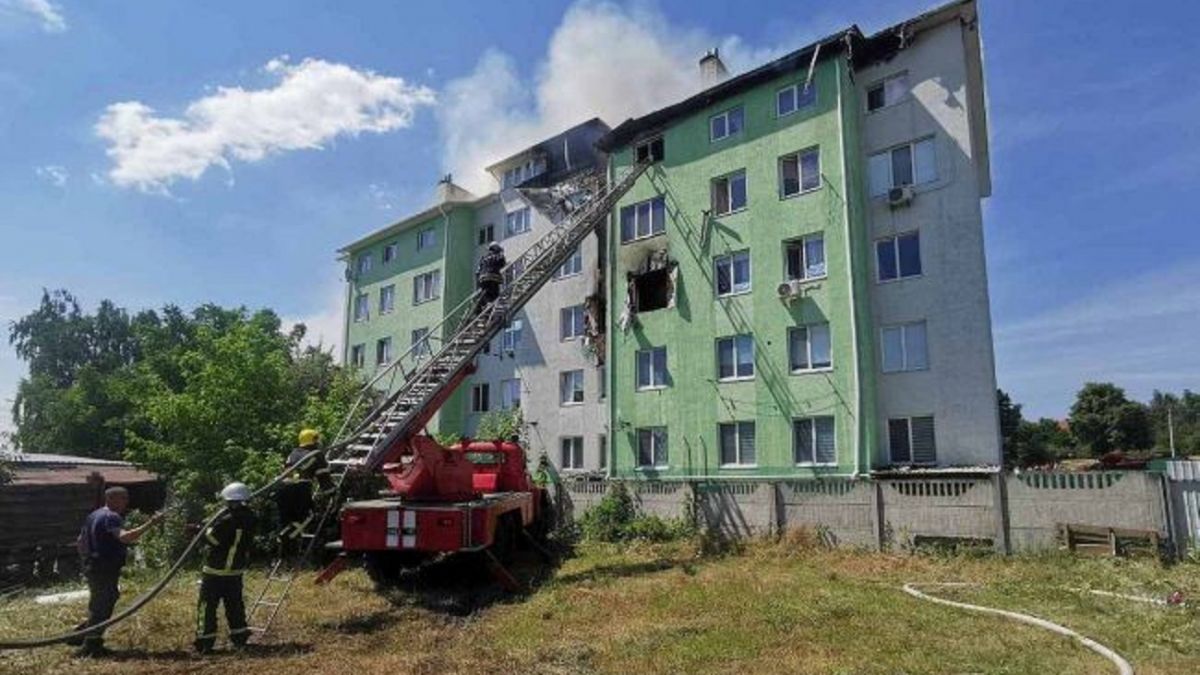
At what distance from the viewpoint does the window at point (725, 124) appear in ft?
81.7

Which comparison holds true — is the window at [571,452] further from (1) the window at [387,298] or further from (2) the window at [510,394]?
(1) the window at [387,298]

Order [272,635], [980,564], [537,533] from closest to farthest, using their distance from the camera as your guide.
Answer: [272,635]
[980,564]
[537,533]

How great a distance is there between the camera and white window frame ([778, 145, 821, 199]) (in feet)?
73.4

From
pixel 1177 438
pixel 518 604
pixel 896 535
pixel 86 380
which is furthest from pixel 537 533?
pixel 1177 438

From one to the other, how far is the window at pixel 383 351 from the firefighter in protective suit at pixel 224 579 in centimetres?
2924

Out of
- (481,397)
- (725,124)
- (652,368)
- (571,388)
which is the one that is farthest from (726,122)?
(481,397)

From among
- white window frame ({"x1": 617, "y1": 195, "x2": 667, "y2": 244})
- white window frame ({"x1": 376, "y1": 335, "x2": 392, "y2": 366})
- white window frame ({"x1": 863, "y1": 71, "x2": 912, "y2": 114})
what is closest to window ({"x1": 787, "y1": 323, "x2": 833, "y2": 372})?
white window frame ({"x1": 617, "y1": 195, "x2": 667, "y2": 244})

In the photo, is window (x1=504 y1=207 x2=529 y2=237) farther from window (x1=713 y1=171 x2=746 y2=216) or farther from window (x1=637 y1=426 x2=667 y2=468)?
window (x1=637 y1=426 x2=667 y2=468)

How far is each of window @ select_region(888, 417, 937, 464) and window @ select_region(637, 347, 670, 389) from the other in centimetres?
749

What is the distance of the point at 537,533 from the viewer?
17.1 metres

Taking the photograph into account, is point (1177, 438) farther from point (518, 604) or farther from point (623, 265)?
point (518, 604)

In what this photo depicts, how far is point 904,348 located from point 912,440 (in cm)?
250

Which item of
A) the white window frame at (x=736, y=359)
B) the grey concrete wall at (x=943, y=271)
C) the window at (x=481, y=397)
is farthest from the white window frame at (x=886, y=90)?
the window at (x=481, y=397)

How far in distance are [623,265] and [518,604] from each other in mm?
17149
